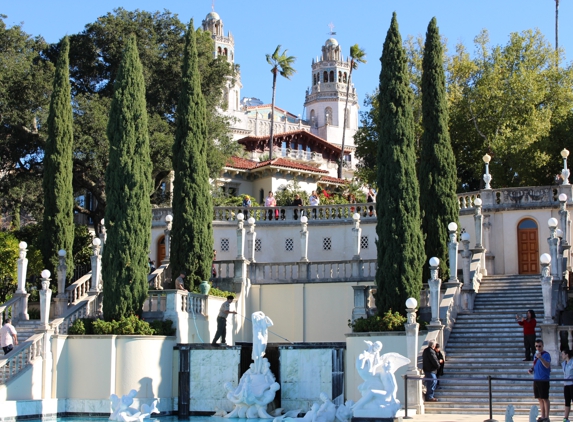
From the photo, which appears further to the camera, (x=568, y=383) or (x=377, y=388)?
(x=377, y=388)

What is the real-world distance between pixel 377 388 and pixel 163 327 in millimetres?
8597

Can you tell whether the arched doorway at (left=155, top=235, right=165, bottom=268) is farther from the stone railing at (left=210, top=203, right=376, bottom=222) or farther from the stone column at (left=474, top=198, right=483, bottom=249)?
the stone column at (left=474, top=198, right=483, bottom=249)

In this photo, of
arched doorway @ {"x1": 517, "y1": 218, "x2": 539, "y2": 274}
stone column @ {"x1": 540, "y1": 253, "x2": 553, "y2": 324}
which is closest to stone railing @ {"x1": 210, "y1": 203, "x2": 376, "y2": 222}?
arched doorway @ {"x1": 517, "y1": 218, "x2": 539, "y2": 274}

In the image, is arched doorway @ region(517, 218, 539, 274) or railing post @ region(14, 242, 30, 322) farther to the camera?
arched doorway @ region(517, 218, 539, 274)

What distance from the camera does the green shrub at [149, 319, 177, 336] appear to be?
1013 inches

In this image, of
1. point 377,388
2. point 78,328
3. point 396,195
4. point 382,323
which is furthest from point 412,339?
point 78,328

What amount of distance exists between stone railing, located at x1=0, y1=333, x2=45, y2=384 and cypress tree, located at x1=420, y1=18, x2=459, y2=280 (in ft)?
38.2

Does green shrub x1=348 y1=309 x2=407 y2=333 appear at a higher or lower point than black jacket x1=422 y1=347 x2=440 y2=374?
higher

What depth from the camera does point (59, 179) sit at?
102ft

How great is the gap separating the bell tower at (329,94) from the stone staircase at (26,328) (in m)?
79.7

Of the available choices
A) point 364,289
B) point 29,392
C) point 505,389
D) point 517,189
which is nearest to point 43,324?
point 29,392

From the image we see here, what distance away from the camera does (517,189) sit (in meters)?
34.8

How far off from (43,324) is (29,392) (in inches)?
76.1

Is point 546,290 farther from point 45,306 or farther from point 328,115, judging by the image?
point 328,115
